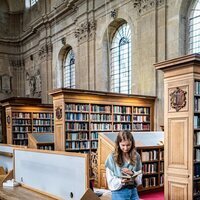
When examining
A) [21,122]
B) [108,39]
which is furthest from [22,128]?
[108,39]

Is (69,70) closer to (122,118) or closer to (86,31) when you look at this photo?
(86,31)

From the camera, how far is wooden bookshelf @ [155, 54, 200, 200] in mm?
5359

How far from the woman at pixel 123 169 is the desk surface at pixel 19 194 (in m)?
1.23

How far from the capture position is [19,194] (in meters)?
4.09

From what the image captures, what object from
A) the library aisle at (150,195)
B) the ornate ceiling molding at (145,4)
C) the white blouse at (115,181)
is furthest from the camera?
the ornate ceiling molding at (145,4)

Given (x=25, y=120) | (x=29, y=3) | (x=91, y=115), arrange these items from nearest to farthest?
1. (x=91, y=115)
2. (x=25, y=120)
3. (x=29, y=3)

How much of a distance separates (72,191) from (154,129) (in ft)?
24.2

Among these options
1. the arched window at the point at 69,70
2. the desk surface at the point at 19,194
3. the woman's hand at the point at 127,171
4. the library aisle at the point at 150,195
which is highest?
the arched window at the point at 69,70

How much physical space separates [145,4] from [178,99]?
254 inches

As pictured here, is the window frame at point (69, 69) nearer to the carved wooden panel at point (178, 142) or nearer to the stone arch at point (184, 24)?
the stone arch at point (184, 24)

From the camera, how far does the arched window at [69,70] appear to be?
16694 mm

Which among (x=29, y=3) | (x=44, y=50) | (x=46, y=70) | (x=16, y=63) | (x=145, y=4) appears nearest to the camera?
(x=145, y=4)

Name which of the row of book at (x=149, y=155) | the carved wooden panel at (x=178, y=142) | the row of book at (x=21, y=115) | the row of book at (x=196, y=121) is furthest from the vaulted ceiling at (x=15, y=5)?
the row of book at (x=196, y=121)

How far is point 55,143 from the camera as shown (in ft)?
31.5
